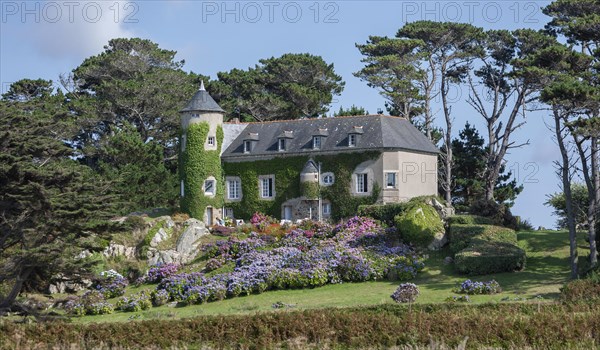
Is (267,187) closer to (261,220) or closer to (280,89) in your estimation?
(261,220)

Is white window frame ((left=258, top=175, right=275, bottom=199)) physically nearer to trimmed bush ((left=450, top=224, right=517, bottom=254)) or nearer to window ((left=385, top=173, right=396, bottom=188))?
window ((left=385, top=173, right=396, bottom=188))

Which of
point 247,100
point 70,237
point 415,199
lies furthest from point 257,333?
point 247,100

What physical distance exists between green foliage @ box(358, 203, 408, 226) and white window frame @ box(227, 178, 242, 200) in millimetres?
9118

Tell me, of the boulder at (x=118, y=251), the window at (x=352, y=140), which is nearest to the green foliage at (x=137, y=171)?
the boulder at (x=118, y=251)

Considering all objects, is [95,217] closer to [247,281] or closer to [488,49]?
[247,281]

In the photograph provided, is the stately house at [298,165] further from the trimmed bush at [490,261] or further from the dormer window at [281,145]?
the trimmed bush at [490,261]

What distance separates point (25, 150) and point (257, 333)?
1813cm

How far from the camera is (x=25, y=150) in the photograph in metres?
41.0

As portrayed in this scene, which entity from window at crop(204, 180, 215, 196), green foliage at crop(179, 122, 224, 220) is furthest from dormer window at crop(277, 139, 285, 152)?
window at crop(204, 180, 215, 196)

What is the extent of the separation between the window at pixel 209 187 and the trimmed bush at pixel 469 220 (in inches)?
605

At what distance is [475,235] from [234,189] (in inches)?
677

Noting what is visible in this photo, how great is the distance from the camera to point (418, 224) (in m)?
48.4

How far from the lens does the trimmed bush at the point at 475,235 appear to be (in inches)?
1811

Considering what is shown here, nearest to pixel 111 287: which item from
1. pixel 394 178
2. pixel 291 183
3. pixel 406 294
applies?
pixel 291 183
